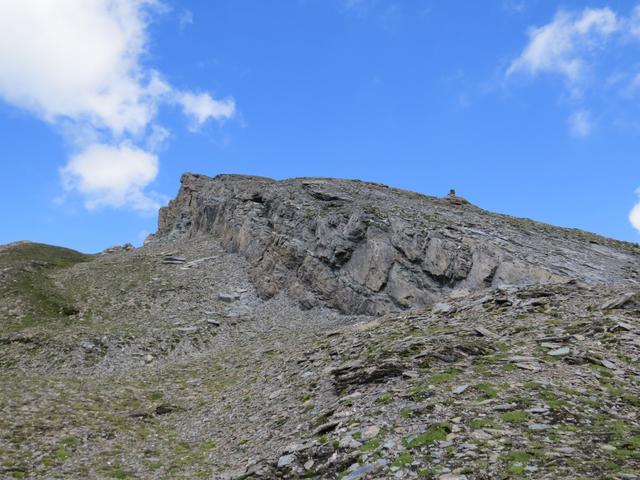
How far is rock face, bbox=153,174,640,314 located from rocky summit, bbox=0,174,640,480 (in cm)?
23

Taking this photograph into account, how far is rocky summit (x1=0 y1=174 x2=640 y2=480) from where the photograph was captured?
54.0 ft

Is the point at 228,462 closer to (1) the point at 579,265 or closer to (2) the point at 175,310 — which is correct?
(2) the point at 175,310

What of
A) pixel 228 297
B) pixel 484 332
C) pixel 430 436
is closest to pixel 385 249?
pixel 228 297

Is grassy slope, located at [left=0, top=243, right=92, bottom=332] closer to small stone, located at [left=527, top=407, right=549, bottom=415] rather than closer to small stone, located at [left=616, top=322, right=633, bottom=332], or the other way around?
small stone, located at [left=527, top=407, right=549, bottom=415]

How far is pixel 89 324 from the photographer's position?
145ft

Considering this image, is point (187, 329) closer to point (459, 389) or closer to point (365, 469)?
point (459, 389)

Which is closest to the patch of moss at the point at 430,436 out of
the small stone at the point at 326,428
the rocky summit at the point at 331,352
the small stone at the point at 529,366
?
the rocky summit at the point at 331,352

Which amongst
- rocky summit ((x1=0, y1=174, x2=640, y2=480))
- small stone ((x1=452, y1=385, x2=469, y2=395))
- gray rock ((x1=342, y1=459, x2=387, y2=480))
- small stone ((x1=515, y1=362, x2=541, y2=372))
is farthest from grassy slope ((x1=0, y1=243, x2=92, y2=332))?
small stone ((x1=515, y1=362, x2=541, y2=372))

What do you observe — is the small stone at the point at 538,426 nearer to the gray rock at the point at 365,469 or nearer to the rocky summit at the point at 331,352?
the rocky summit at the point at 331,352

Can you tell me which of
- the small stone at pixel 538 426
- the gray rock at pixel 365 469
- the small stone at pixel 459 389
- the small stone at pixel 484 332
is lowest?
the gray rock at pixel 365 469

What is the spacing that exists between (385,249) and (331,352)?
22075mm

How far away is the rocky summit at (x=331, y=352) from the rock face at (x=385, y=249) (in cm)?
23

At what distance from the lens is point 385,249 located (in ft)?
167

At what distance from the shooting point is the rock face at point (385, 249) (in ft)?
152
